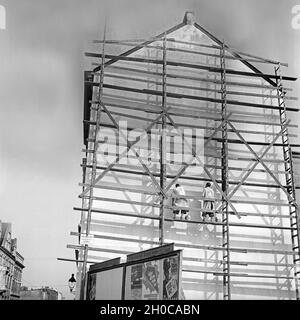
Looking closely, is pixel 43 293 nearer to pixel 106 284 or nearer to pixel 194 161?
pixel 106 284

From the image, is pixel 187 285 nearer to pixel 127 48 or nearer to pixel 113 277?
pixel 113 277

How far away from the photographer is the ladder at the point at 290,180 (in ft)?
34.7

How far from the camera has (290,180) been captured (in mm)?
11141

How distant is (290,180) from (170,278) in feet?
23.2

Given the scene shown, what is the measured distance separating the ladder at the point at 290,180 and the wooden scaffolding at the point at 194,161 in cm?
3

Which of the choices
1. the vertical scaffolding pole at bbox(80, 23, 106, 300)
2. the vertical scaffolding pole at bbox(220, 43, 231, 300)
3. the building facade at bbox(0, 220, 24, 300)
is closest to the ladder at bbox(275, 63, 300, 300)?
the vertical scaffolding pole at bbox(220, 43, 231, 300)

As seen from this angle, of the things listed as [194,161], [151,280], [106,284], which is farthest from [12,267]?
[151,280]

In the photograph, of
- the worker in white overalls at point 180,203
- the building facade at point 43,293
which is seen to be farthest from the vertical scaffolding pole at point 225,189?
the building facade at point 43,293

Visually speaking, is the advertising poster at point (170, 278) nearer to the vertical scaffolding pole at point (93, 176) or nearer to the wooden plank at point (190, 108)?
the vertical scaffolding pole at point (93, 176)

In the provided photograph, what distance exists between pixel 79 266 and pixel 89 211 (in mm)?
1217

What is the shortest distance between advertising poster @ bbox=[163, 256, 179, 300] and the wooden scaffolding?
422 cm

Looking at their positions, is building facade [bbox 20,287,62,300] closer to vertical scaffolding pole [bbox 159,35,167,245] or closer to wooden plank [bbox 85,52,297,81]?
vertical scaffolding pole [bbox 159,35,167,245]

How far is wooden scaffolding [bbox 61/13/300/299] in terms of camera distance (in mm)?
9977

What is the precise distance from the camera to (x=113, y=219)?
32.9 feet
